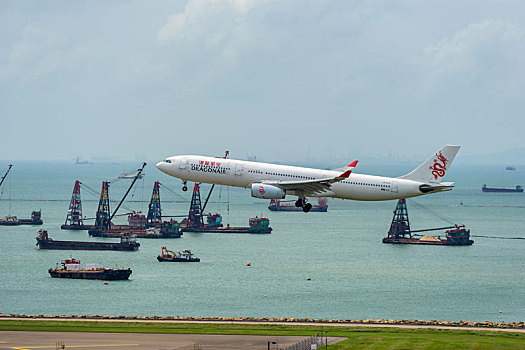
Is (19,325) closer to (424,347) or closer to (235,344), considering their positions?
(235,344)

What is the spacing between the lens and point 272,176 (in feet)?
304

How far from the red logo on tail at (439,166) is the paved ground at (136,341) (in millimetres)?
22791

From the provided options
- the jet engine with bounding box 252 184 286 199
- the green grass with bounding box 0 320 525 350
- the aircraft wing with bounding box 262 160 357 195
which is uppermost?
the aircraft wing with bounding box 262 160 357 195

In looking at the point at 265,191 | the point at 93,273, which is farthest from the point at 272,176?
the point at 93,273

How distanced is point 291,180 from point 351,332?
74.2 ft

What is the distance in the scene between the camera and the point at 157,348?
85688 mm

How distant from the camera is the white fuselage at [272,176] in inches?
3649

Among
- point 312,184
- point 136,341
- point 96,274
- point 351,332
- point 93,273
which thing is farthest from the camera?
point 93,273

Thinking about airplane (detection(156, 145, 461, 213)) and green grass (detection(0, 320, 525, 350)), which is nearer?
airplane (detection(156, 145, 461, 213))

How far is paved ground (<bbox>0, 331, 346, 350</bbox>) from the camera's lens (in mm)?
86875

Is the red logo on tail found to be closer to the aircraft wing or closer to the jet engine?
the aircraft wing

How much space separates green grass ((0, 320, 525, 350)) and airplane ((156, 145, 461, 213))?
54.0 feet

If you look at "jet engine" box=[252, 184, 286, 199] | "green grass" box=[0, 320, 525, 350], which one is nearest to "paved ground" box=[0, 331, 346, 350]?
"green grass" box=[0, 320, 525, 350]

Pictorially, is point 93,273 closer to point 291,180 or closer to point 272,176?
point 272,176
